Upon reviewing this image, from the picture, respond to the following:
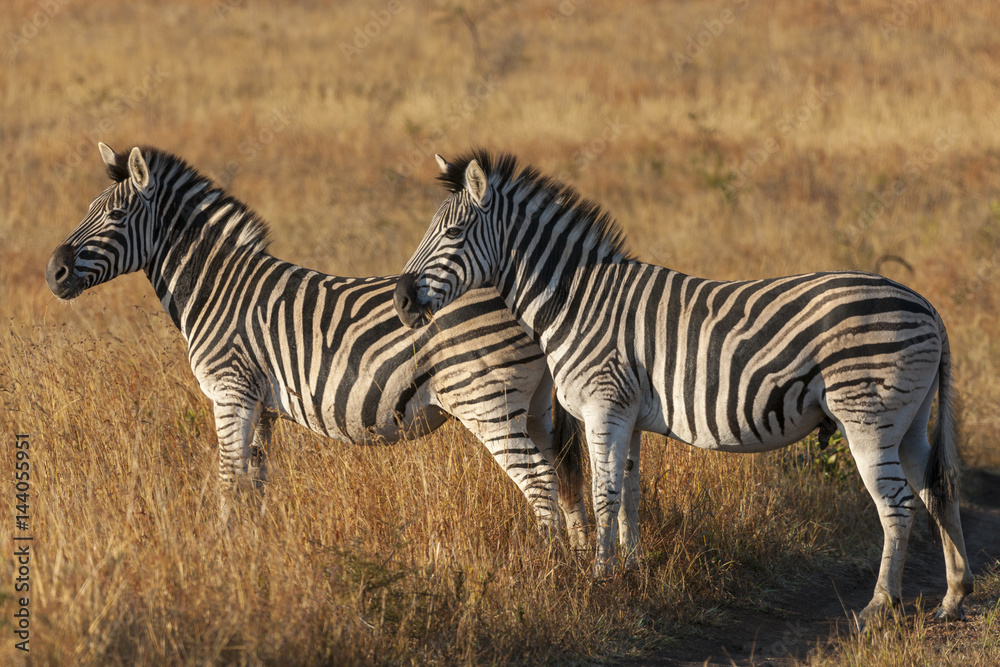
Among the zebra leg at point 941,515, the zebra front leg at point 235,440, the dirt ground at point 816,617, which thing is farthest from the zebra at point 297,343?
the zebra leg at point 941,515

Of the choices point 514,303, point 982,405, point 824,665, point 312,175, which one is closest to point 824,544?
point 824,665

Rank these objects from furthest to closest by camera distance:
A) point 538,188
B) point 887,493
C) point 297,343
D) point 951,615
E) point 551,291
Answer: point 297,343, point 538,188, point 551,291, point 951,615, point 887,493

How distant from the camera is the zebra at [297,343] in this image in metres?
5.18

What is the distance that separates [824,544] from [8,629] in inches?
191

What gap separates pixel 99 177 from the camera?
17766mm

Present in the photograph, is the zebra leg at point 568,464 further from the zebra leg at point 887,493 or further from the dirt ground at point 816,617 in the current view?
the zebra leg at point 887,493

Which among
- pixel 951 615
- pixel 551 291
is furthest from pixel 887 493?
pixel 551 291

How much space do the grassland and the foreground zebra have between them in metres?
0.65

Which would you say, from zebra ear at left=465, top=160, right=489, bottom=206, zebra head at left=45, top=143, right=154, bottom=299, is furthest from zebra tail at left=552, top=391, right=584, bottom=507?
zebra head at left=45, top=143, right=154, bottom=299

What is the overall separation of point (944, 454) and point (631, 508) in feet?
5.57

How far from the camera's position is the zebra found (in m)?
5.18

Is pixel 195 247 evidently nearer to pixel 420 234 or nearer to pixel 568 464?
pixel 568 464

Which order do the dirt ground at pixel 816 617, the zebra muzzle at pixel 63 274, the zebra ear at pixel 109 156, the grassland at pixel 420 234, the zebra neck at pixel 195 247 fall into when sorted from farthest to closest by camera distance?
1. the zebra neck at pixel 195 247
2. the zebra ear at pixel 109 156
3. the zebra muzzle at pixel 63 274
4. the dirt ground at pixel 816 617
5. the grassland at pixel 420 234

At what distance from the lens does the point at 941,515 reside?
483 cm
